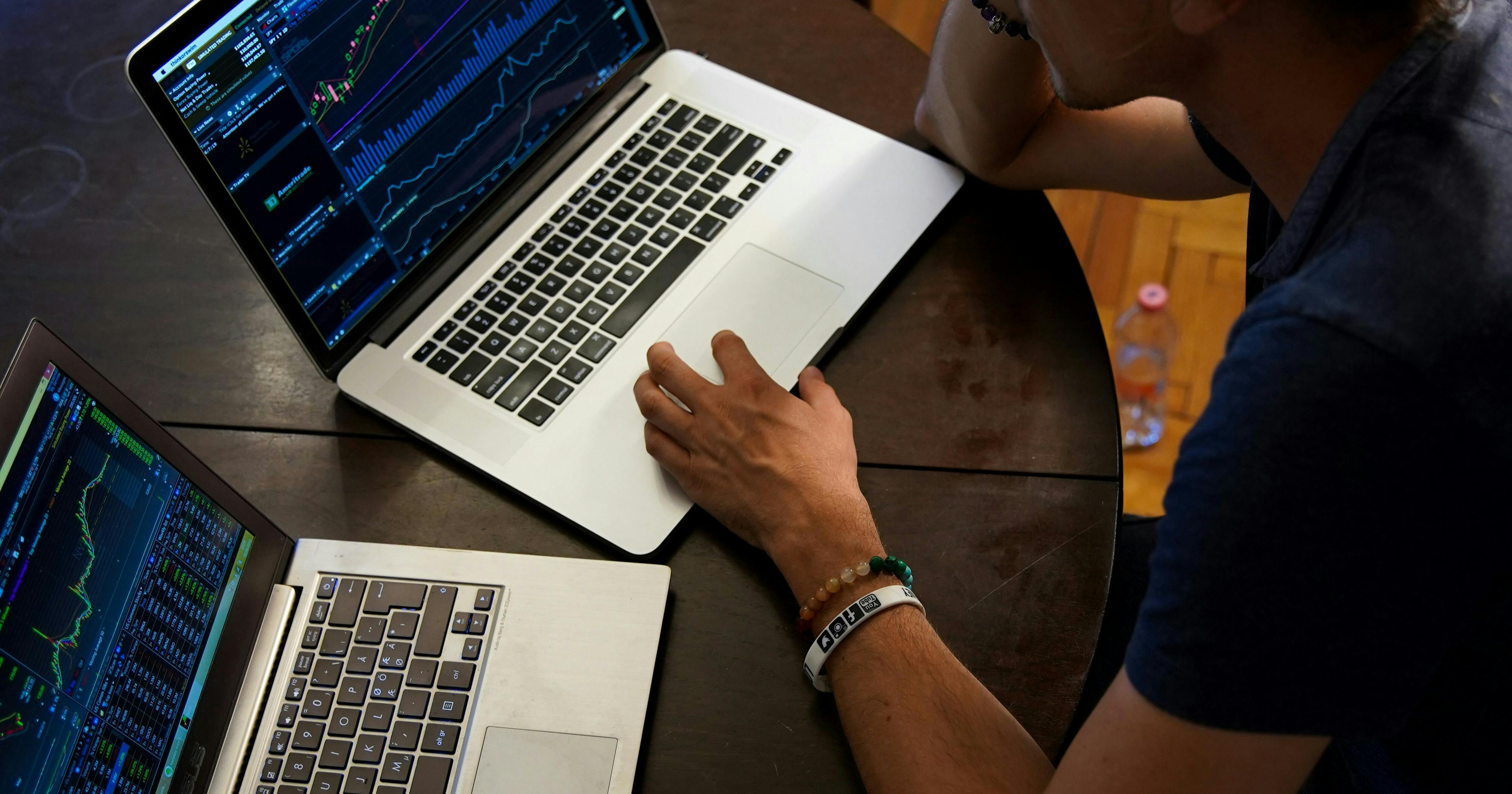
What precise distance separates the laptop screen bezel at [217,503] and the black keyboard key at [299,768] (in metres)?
0.05

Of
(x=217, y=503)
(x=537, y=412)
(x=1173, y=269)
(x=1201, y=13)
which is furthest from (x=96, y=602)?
(x=1173, y=269)

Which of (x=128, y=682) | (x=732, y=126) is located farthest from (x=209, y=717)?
(x=732, y=126)

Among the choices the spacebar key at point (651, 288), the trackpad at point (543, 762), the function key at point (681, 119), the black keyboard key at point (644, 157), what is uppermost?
the function key at point (681, 119)

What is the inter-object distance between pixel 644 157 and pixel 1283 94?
600 mm

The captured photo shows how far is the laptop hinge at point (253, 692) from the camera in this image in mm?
789

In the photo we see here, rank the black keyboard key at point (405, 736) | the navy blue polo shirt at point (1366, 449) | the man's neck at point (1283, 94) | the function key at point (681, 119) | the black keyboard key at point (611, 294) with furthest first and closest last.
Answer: the function key at point (681, 119), the black keyboard key at point (611, 294), the black keyboard key at point (405, 736), the man's neck at point (1283, 94), the navy blue polo shirt at point (1366, 449)

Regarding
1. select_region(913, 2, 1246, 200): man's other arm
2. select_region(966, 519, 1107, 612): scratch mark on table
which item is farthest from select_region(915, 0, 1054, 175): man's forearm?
select_region(966, 519, 1107, 612): scratch mark on table

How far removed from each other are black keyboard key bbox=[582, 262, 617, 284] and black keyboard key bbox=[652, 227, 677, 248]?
0.05 meters

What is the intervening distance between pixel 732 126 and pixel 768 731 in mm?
611

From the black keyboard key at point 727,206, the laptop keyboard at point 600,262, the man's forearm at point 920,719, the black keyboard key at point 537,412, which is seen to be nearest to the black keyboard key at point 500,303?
the laptop keyboard at point 600,262

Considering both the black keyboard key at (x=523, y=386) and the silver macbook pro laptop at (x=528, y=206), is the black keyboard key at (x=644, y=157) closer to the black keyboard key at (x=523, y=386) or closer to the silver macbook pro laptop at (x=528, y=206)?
the silver macbook pro laptop at (x=528, y=206)

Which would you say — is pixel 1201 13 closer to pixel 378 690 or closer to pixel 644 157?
pixel 644 157

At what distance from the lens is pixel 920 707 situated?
0.79m

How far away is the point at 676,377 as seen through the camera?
94 cm
